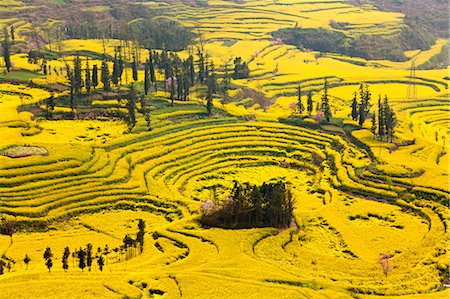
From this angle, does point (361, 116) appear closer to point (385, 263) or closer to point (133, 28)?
point (385, 263)

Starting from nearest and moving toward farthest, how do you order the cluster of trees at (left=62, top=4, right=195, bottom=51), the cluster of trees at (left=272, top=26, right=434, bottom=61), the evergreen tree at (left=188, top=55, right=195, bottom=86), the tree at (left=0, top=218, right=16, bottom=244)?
the tree at (left=0, top=218, right=16, bottom=244)
the evergreen tree at (left=188, top=55, right=195, bottom=86)
the cluster of trees at (left=62, top=4, right=195, bottom=51)
the cluster of trees at (left=272, top=26, right=434, bottom=61)

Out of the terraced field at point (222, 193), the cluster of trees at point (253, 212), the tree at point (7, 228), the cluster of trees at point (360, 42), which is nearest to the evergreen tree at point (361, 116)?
the terraced field at point (222, 193)

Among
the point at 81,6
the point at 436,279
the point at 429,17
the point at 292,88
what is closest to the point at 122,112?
the point at 292,88

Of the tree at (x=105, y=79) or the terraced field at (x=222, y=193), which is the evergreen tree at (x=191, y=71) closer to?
the terraced field at (x=222, y=193)

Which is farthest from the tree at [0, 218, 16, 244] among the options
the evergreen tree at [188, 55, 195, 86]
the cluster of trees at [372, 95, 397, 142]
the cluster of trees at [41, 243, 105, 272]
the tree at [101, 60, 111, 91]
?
the evergreen tree at [188, 55, 195, 86]

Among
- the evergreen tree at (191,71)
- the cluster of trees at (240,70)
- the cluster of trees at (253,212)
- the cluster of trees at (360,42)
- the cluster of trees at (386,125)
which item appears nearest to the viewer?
the cluster of trees at (253,212)

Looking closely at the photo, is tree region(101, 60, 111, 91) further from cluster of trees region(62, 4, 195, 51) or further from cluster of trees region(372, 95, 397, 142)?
cluster of trees region(372, 95, 397, 142)

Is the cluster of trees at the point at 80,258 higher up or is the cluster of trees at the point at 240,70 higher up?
the cluster of trees at the point at 240,70

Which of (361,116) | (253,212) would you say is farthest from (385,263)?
(361,116)
